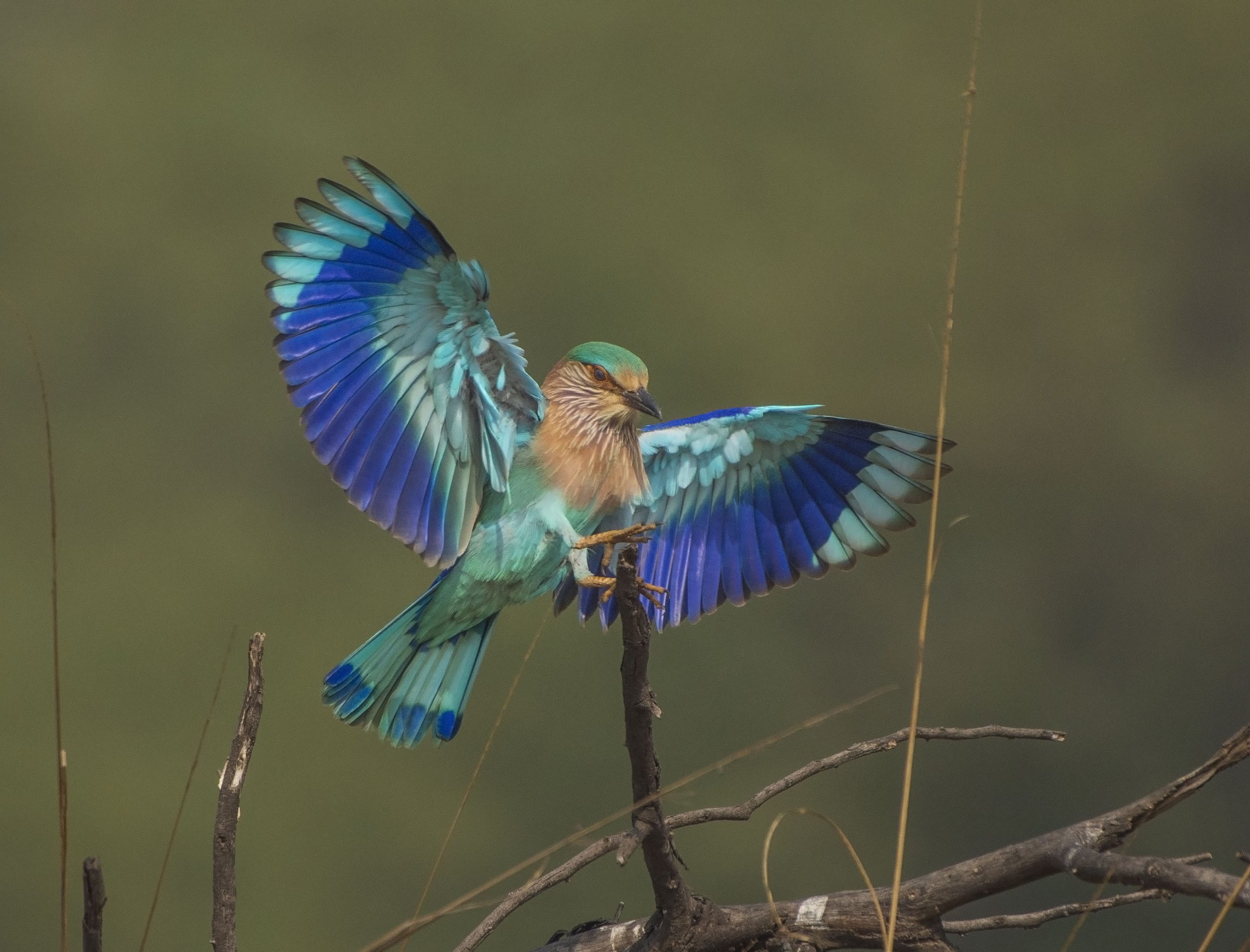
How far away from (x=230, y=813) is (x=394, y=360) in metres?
0.92

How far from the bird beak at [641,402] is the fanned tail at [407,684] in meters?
0.55

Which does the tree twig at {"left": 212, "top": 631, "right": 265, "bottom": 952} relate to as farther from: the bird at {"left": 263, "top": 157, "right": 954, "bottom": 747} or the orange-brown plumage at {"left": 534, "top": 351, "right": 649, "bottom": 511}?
the orange-brown plumage at {"left": 534, "top": 351, "right": 649, "bottom": 511}

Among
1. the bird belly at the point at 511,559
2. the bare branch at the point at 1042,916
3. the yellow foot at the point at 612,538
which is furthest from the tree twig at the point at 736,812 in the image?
the bird belly at the point at 511,559

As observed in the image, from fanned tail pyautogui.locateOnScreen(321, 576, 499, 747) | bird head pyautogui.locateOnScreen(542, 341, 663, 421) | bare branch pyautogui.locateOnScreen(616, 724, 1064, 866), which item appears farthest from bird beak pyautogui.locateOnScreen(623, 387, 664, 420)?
bare branch pyautogui.locateOnScreen(616, 724, 1064, 866)

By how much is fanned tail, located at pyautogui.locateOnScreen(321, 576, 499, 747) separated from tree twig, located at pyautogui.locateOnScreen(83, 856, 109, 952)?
110cm

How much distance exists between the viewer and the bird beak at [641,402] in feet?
8.88

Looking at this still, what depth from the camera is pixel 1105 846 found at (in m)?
1.67

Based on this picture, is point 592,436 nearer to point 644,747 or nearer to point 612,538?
point 612,538

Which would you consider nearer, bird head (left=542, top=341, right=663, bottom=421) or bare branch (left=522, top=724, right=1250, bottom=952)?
bare branch (left=522, top=724, right=1250, bottom=952)

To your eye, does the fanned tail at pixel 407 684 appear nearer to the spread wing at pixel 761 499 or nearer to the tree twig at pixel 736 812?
the spread wing at pixel 761 499

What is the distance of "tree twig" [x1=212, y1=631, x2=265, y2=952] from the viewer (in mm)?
1912

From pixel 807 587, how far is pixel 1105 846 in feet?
17.1

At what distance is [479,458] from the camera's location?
2582mm

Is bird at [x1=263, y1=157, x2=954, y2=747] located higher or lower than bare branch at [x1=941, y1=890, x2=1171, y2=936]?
higher
